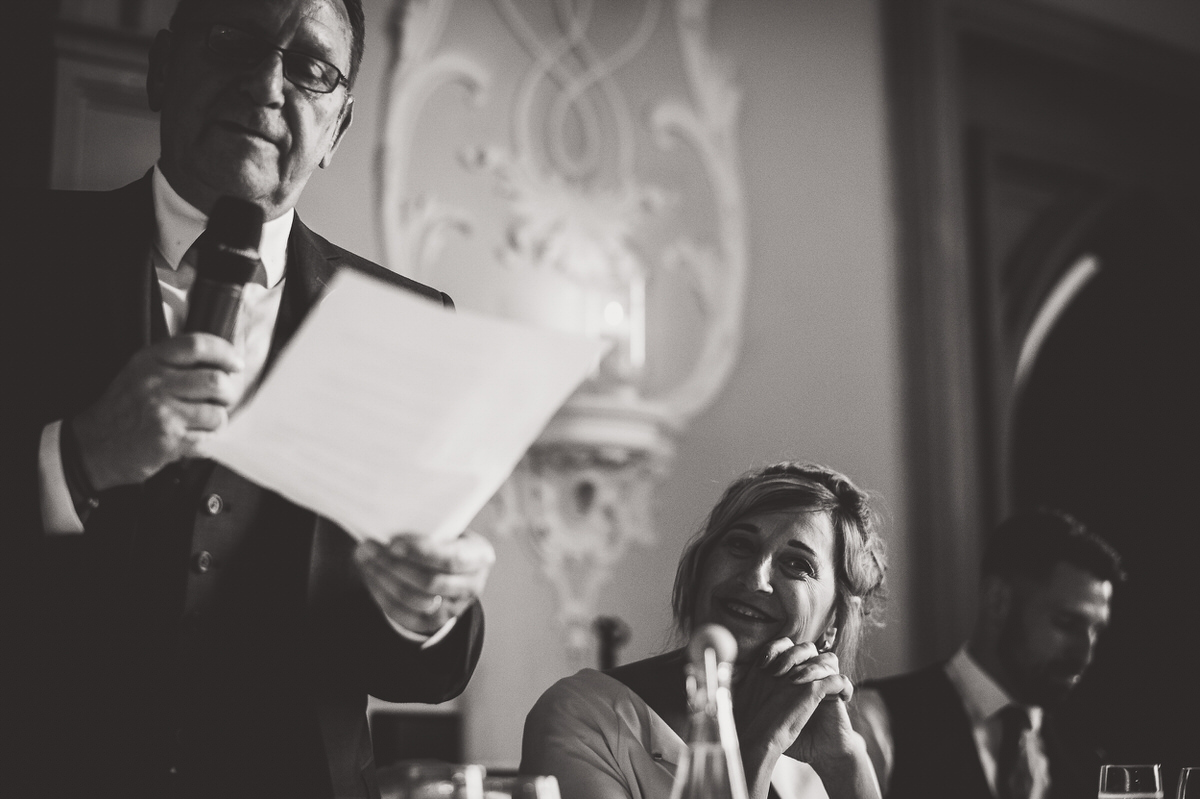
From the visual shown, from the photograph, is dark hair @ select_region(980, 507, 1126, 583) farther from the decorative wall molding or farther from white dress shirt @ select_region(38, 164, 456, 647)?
white dress shirt @ select_region(38, 164, 456, 647)

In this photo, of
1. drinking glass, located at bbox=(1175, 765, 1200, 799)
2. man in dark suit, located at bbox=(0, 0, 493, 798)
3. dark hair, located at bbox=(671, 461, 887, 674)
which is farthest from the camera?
dark hair, located at bbox=(671, 461, 887, 674)

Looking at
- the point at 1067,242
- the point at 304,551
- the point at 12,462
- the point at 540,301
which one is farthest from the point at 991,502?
the point at 12,462

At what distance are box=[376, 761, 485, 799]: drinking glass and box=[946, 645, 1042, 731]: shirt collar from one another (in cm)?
203

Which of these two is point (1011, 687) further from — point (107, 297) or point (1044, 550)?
point (107, 297)

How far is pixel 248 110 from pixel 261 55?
64 mm

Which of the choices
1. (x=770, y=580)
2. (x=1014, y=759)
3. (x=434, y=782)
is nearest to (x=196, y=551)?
(x=434, y=782)

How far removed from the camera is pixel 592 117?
3078 millimetres

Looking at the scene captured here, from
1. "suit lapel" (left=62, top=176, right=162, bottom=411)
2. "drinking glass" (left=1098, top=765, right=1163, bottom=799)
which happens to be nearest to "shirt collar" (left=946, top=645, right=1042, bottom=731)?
"drinking glass" (left=1098, top=765, right=1163, bottom=799)

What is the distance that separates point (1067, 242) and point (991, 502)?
94 centimetres

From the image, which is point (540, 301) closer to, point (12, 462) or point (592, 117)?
point (592, 117)

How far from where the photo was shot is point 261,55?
124 cm

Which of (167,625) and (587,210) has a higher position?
(587,210)

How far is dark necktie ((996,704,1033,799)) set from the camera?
8.40 ft

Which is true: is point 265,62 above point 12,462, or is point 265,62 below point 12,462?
above
